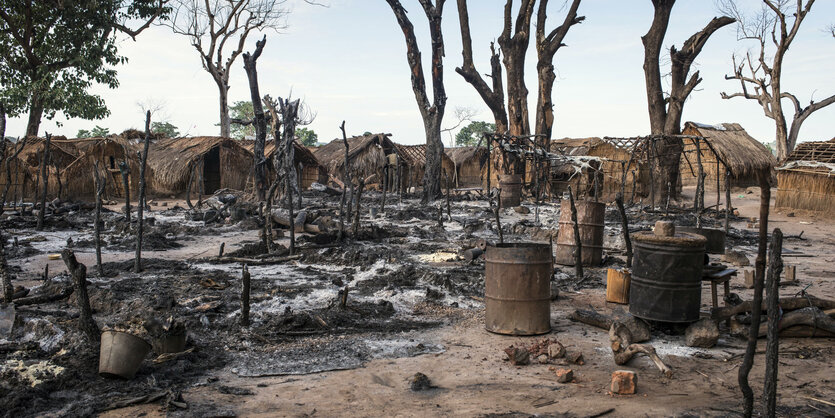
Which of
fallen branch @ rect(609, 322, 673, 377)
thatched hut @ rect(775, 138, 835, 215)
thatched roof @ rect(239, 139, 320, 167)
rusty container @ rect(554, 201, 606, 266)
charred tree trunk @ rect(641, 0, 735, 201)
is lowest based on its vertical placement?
fallen branch @ rect(609, 322, 673, 377)

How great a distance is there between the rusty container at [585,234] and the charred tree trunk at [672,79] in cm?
1128

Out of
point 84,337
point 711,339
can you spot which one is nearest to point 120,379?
point 84,337

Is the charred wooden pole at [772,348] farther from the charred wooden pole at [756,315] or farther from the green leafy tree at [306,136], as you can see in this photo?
the green leafy tree at [306,136]

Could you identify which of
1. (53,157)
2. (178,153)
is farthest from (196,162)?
(53,157)

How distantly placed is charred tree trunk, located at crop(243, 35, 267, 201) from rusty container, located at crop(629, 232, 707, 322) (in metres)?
13.4

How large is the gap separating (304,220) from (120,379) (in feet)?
27.2

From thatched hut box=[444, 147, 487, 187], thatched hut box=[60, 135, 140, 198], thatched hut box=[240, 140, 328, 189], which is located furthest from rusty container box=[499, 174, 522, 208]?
thatched hut box=[444, 147, 487, 187]

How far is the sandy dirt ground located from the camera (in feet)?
12.0

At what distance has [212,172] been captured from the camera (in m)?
26.3

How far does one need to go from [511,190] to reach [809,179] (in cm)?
829

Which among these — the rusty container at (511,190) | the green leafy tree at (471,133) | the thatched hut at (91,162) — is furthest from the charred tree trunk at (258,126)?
the green leafy tree at (471,133)

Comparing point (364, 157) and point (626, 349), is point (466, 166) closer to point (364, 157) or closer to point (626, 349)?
point (364, 157)

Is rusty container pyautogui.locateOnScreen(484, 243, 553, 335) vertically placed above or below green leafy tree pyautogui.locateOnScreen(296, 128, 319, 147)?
below

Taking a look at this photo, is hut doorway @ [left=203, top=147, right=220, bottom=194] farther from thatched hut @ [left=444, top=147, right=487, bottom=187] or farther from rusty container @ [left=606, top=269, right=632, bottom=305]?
rusty container @ [left=606, top=269, right=632, bottom=305]
